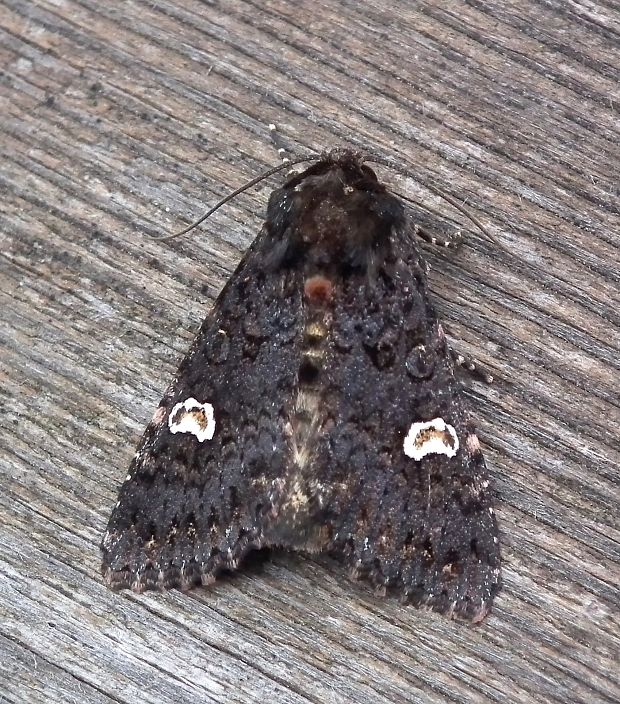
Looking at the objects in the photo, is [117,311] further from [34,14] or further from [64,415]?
[34,14]

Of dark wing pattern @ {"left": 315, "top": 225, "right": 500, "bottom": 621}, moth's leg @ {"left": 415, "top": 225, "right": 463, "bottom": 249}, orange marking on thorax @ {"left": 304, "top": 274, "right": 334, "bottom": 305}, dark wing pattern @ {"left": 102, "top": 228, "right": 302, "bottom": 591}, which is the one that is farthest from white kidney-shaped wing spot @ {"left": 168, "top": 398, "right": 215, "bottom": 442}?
moth's leg @ {"left": 415, "top": 225, "right": 463, "bottom": 249}

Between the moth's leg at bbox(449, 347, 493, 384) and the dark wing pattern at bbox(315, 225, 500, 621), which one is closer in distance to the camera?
the dark wing pattern at bbox(315, 225, 500, 621)

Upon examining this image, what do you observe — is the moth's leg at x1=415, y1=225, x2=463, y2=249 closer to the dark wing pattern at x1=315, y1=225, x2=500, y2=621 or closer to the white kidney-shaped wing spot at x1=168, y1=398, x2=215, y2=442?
the dark wing pattern at x1=315, y1=225, x2=500, y2=621

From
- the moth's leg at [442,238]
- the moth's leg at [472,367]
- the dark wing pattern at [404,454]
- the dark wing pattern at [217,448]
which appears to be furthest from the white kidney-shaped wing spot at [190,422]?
the moth's leg at [442,238]

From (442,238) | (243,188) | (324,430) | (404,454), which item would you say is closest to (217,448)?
(324,430)

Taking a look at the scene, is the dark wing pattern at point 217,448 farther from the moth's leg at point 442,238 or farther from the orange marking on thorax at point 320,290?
the moth's leg at point 442,238

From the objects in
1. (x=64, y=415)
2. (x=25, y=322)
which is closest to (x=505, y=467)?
(x=64, y=415)

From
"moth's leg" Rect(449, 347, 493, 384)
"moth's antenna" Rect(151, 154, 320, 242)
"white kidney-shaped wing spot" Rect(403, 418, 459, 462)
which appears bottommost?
"white kidney-shaped wing spot" Rect(403, 418, 459, 462)

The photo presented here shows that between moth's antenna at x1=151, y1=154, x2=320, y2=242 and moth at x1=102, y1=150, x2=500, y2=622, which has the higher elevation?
moth's antenna at x1=151, y1=154, x2=320, y2=242
